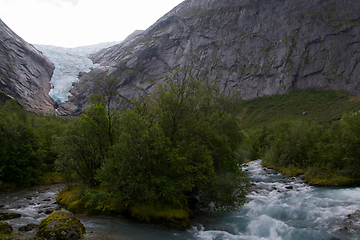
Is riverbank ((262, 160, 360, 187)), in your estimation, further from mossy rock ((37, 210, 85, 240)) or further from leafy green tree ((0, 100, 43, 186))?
leafy green tree ((0, 100, 43, 186))

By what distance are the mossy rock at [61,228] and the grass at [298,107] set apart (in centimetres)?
11801

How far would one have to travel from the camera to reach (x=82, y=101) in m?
198

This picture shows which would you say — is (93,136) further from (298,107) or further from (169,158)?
(298,107)

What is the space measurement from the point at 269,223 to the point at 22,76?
20624cm

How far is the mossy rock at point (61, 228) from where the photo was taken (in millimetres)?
11828

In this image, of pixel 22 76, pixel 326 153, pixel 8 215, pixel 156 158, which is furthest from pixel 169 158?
pixel 22 76

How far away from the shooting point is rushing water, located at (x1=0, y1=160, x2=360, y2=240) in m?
14.6

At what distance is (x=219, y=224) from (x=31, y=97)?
18634 cm

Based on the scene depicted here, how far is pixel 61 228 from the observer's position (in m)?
12.2

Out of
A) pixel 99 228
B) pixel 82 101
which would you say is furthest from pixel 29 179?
pixel 82 101

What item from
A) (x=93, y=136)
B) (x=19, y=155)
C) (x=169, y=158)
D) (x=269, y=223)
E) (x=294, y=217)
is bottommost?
(x=294, y=217)

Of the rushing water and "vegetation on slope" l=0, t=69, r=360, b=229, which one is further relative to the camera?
"vegetation on slope" l=0, t=69, r=360, b=229

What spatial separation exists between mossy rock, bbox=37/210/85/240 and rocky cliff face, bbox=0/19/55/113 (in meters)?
151

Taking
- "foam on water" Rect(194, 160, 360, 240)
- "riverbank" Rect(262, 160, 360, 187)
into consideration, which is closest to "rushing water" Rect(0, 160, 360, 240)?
"foam on water" Rect(194, 160, 360, 240)
